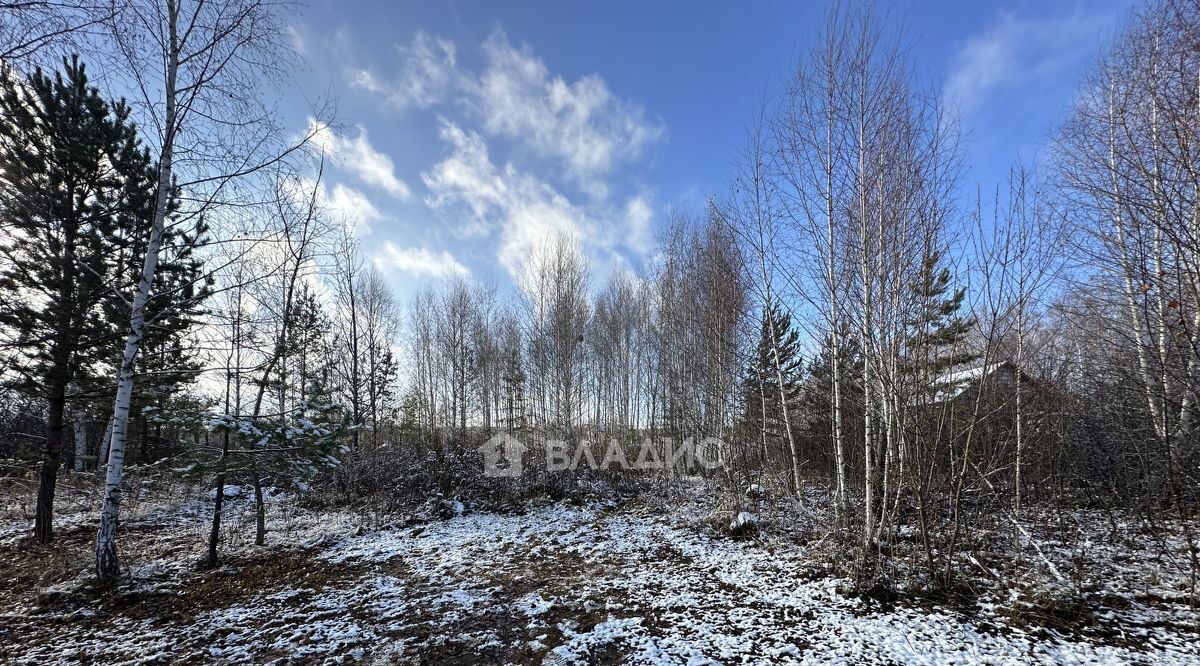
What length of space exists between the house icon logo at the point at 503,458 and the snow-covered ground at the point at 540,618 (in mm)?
4508

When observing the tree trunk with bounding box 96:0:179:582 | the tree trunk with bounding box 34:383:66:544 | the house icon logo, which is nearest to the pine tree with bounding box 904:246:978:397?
the tree trunk with bounding box 96:0:179:582

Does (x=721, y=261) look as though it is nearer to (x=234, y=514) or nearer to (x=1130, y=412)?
(x=1130, y=412)

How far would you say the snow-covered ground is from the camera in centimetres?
309

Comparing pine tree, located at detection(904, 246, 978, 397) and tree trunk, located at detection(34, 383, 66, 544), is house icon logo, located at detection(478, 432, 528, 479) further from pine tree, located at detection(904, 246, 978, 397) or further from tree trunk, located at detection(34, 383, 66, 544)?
Result: pine tree, located at detection(904, 246, 978, 397)

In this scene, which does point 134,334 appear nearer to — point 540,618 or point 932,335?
point 540,618

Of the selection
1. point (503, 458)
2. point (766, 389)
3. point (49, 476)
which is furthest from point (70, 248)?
point (766, 389)

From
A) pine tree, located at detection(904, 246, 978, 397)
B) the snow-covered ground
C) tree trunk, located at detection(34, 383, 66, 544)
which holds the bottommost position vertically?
the snow-covered ground

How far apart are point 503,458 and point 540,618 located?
24.7 ft

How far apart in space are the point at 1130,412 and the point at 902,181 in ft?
16.3

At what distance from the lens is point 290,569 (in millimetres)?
5398

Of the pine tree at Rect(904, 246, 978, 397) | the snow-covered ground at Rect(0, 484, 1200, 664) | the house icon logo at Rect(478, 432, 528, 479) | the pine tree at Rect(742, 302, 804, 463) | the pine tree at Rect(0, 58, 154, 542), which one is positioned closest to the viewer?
the snow-covered ground at Rect(0, 484, 1200, 664)

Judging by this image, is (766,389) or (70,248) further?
(766,389)

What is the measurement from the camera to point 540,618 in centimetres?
391

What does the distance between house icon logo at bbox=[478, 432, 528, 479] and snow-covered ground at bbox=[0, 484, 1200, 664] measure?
4508 millimetres
